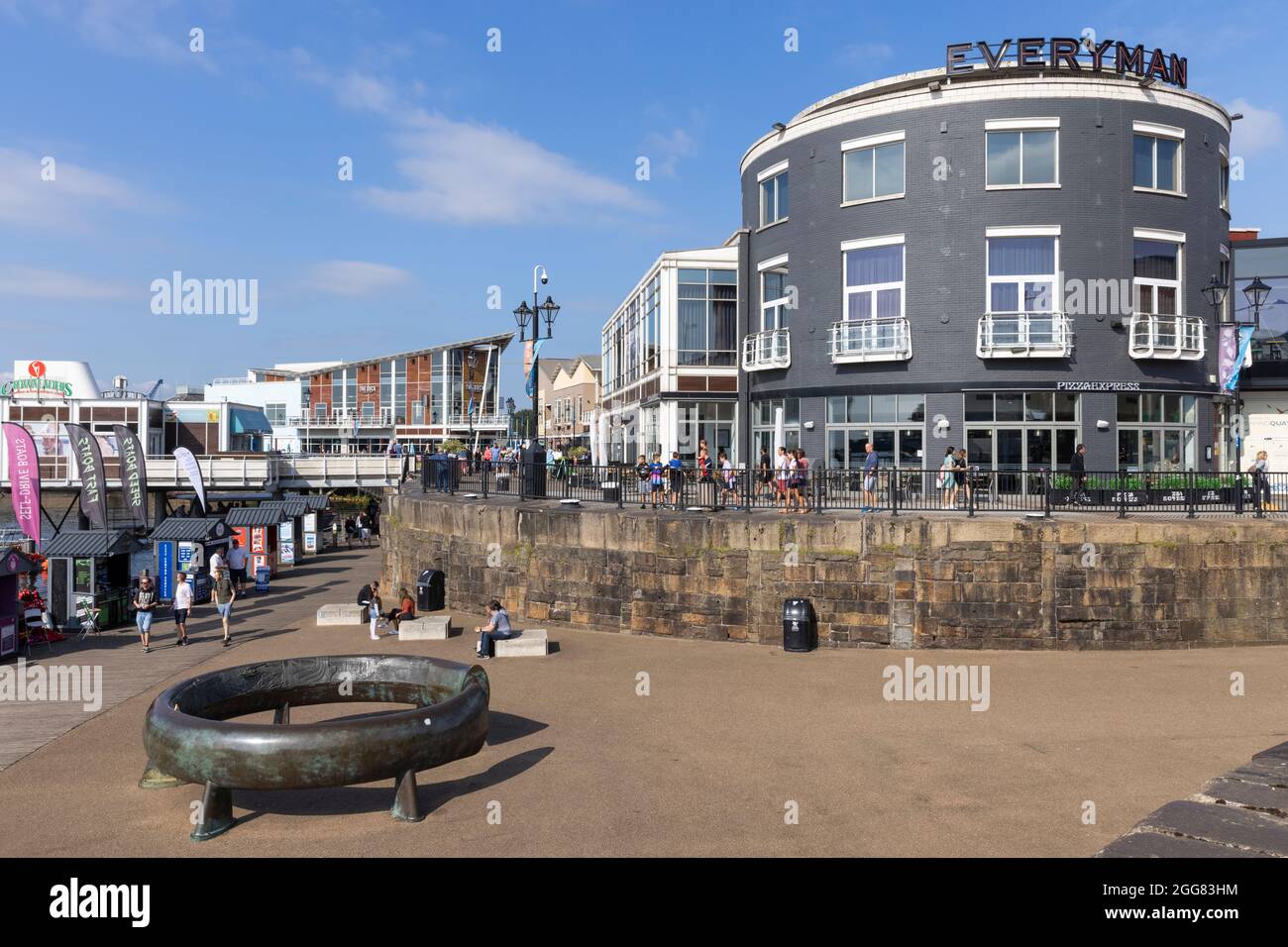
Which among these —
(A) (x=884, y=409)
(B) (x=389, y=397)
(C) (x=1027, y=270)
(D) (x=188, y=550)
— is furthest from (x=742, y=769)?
(B) (x=389, y=397)

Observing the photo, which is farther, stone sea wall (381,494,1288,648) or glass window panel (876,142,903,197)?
glass window panel (876,142,903,197)

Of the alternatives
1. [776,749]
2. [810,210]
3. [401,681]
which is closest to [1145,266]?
[810,210]

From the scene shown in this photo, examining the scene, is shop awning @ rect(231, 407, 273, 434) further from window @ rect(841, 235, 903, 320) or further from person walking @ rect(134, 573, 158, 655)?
window @ rect(841, 235, 903, 320)

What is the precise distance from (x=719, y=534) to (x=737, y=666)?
3388 mm

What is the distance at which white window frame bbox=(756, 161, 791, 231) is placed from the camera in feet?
98.6

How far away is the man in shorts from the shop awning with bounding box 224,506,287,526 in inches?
65.7

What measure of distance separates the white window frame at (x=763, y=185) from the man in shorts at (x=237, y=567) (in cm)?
2049

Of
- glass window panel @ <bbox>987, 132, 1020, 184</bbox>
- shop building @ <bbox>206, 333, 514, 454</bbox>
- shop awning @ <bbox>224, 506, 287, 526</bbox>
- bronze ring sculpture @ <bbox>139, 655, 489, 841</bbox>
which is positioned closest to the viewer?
bronze ring sculpture @ <bbox>139, 655, 489, 841</bbox>

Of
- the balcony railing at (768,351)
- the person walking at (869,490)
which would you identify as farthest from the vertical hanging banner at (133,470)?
the person walking at (869,490)

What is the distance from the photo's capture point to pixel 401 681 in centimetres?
1062

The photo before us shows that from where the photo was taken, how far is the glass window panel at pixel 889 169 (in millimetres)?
27094

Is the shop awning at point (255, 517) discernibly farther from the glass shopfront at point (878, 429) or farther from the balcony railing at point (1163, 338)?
the balcony railing at point (1163, 338)

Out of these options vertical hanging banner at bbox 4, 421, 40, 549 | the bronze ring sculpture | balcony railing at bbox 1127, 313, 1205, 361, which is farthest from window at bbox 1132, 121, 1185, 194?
vertical hanging banner at bbox 4, 421, 40, 549
